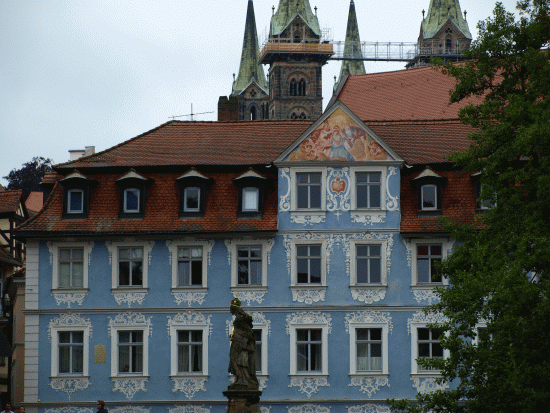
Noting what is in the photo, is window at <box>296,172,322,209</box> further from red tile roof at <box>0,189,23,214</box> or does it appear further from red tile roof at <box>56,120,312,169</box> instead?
red tile roof at <box>0,189,23,214</box>

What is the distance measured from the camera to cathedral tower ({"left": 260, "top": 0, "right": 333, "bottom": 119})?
130 m

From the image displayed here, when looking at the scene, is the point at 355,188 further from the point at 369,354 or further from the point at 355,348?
the point at 369,354

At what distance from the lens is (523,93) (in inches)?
957

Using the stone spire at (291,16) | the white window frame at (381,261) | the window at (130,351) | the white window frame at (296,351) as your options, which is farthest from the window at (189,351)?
the stone spire at (291,16)

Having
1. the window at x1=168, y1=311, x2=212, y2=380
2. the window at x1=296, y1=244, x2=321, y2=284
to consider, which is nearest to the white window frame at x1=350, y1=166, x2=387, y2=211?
the window at x1=296, y1=244, x2=321, y2=284

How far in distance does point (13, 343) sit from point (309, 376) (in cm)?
1764

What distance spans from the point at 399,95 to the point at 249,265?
62.3 ft

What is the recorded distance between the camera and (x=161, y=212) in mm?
33438

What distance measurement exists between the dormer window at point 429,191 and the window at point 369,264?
1.87 metres

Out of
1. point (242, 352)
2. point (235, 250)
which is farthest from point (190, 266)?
point (242, 352)

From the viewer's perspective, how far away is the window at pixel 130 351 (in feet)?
108

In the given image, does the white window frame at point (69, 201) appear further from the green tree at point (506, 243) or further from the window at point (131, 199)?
the green tree at point (506, 243)

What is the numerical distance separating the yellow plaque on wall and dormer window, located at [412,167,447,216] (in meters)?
10.7

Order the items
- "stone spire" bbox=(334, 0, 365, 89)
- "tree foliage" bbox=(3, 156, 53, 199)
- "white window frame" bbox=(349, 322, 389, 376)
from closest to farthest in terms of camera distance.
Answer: "white window frame" bbox=(349, 322, 389, 376), "tree foliage" bbox=(3, 156, 53, 199), "stone spire" bbox=(334, 0, 365, 89)
